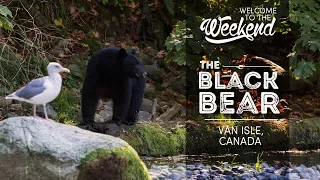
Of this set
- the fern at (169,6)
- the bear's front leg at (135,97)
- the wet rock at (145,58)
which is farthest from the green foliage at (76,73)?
the bear's front leg at (135,97)

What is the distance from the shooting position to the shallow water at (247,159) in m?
4.75

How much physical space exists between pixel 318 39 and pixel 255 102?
1.07 m

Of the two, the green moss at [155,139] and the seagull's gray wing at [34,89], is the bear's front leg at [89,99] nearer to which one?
the green moss at [155,139]

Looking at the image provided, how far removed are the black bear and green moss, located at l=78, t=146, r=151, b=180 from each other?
1148 millimetres

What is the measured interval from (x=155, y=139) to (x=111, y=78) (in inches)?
35.0

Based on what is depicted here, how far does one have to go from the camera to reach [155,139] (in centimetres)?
481

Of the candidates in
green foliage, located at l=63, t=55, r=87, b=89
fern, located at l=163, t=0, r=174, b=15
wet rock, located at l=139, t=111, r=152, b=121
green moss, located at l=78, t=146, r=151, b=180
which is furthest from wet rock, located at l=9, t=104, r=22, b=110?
fern, located at l=163, t=0, r=174, b=15

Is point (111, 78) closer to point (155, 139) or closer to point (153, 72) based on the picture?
point (155, 139)

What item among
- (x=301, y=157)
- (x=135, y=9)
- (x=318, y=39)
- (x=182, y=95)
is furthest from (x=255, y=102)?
(x=135, y=9)

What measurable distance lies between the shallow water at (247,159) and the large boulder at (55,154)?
5.42 feet

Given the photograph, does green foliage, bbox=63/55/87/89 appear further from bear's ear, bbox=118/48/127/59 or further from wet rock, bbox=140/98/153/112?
bear's ear, bbox=118/48/127/59

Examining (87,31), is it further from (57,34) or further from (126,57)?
(126,57)

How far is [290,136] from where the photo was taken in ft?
18.9

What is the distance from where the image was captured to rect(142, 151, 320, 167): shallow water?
4.75 m
